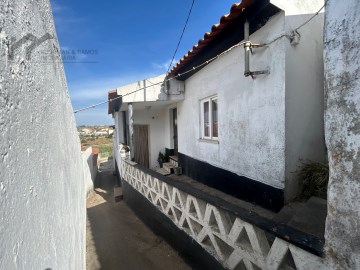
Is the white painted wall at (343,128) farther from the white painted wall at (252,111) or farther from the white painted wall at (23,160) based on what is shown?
the white painted wall at (252,111)

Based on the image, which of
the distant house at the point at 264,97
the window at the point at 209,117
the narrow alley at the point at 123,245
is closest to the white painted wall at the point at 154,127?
the narrow alley at the point at 123,245

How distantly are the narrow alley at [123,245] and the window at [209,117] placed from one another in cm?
305

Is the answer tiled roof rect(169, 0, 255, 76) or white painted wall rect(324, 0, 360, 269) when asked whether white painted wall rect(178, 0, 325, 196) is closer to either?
tiled roof rect(169, 0, 255, 76)

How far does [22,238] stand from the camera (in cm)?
81

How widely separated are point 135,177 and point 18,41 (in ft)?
18.8

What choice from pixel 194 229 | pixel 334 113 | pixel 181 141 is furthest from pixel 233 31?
pixel 181 141

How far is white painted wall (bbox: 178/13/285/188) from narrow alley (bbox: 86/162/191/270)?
7.63ft

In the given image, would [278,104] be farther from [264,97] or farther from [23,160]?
[23,160]

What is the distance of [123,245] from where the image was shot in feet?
15.3

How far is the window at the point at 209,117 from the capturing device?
545 centimetres

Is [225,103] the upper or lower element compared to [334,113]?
upper

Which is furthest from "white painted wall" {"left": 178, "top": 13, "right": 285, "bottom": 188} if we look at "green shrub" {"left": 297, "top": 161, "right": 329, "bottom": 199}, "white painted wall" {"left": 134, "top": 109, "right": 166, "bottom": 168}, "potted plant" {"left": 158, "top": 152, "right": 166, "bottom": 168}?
"white painted wall" {"left": 134, "top": 109, "right": 166, "bottom": 168}

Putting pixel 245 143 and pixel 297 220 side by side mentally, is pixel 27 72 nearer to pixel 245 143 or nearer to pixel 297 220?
pixel 297 220

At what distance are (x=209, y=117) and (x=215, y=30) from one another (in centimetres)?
230
